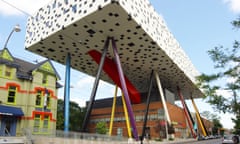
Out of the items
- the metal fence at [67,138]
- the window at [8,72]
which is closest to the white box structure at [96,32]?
the window at [8,72]

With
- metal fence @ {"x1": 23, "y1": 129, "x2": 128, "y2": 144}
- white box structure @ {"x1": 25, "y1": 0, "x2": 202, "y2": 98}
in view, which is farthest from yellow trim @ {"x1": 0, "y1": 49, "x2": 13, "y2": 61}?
metal fence @ {"x1": 23, "y1": 129, "x2": 128, "y2": 144}

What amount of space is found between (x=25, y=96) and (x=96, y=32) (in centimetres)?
1254

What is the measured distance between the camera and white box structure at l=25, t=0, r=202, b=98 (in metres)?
22.8

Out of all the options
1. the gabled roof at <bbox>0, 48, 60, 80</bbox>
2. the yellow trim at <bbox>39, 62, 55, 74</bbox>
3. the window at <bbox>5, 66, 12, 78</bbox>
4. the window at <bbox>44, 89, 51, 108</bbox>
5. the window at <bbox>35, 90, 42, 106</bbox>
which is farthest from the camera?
the yellow trim at <bbox>39, 62, 55, 74</bbox>

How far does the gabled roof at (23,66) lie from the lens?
26109mm

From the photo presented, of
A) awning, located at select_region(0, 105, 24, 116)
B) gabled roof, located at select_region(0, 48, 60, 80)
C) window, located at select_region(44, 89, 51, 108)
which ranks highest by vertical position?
gabled roof, located at select_region(0, 48, 60, 80)

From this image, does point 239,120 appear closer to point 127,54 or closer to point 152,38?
point 152,38

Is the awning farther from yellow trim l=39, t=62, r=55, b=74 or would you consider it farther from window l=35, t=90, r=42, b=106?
yellow trim l=39, t=62, r=55, b=74

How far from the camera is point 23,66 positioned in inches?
1155

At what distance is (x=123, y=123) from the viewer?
53.7 metres

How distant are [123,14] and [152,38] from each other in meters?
7.06

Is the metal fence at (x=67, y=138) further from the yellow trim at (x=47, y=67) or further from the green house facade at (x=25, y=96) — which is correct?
the yellow trim at (x=47, y=67)

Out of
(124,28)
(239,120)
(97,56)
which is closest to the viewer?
(239,120)

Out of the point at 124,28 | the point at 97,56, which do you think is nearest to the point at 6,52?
the point at 97,56
